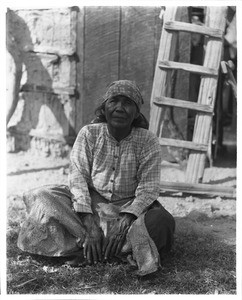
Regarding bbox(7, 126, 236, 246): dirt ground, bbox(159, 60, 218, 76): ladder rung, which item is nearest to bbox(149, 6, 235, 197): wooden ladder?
bbox(159, 60, 218, 76): ladder rung

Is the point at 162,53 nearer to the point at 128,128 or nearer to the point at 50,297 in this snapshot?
the point at 128,128

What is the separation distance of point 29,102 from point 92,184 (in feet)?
11.1

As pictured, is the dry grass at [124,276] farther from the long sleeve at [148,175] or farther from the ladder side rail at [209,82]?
the ladder side rail at [209,82]

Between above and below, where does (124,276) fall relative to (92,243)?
below

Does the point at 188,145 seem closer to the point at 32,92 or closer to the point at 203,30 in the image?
the point at 203,30

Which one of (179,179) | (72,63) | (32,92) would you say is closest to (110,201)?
(179,179)

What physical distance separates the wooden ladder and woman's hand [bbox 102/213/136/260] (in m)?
1.94

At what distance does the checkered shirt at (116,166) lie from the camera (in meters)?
3.99

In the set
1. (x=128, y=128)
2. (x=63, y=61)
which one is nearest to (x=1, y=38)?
(x=128, y=128)

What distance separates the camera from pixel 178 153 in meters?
6.65

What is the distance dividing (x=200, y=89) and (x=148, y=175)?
2002 mm

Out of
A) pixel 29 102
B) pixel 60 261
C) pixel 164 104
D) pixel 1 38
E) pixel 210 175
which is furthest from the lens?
pixel 29 102

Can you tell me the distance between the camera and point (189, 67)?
18.3 feet

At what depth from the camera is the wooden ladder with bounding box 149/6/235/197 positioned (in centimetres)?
558
